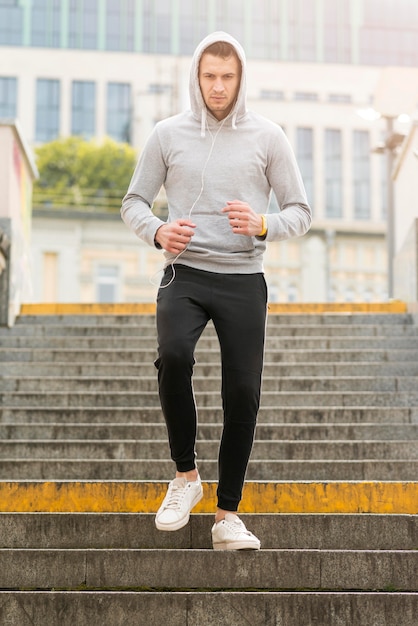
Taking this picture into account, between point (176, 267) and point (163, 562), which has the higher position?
point (176, 267)

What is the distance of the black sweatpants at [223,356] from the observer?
3.66 meters

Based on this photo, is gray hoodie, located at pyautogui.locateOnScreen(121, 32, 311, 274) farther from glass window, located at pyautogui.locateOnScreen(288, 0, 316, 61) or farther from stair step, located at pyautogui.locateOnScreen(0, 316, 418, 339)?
glass window, located at pyautogui.locateOnScreen(288, 0, 316, 61)

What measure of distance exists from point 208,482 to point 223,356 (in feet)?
2.76

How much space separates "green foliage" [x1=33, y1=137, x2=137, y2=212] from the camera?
140ft

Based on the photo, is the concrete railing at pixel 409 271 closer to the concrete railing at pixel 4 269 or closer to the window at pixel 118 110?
the concrete railing at pixel 4 269

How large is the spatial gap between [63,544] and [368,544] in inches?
46.9

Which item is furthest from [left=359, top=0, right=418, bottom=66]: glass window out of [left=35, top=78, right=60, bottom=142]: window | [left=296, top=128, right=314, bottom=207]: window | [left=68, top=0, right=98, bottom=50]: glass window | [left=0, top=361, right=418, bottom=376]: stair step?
[left=0, top=361, right=418, bottom=376]: stair step

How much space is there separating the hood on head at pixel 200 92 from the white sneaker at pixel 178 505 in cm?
132

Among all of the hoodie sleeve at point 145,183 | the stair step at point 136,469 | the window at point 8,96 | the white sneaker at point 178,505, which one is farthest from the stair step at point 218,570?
the window at point 8,96

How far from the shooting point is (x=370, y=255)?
40.7 meters

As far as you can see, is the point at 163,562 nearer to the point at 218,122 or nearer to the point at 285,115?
the point at 218,122

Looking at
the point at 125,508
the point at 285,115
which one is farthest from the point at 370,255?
the point at 125,508

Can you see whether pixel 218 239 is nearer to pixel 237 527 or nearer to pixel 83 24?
pixel 237 527

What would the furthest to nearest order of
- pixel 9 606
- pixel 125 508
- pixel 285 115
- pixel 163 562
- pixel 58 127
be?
pixel 58 127 < pixel 285 115 < pixel 125 508 < pixel 163 562 < pixel 9 606
